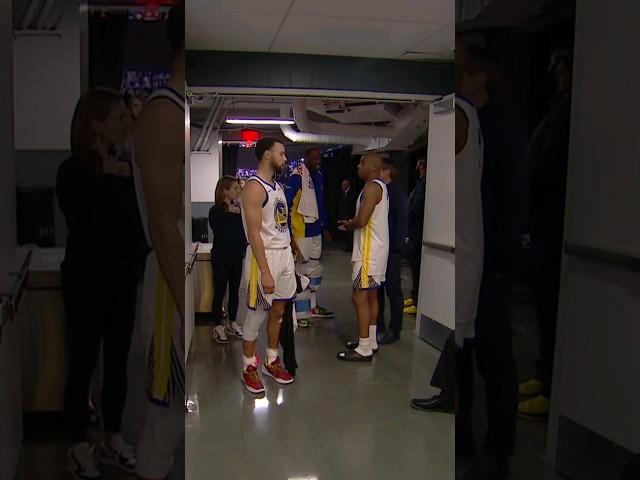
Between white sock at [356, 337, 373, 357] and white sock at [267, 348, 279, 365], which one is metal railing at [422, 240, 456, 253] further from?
white sock at [267, 348, 279, 365]

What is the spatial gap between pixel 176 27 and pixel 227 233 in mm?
3209

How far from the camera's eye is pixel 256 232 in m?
3.14

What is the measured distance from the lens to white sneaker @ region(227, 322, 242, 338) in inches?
177

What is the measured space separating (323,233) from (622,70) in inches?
158

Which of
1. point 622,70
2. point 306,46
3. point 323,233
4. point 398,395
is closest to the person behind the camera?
point 622,70

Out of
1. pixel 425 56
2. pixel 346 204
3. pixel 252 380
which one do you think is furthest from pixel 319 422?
pixel 346 204

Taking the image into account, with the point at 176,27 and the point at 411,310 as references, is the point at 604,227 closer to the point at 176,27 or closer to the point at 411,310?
the point at 176,27

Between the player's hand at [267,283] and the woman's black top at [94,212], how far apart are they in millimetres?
2100

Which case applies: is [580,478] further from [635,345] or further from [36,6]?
[36,6]

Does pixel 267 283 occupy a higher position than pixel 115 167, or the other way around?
pixel 115 167

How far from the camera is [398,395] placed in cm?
335

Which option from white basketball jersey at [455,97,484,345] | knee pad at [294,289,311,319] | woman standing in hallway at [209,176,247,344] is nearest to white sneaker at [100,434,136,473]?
white basketball jersey at [455,97,484,345]

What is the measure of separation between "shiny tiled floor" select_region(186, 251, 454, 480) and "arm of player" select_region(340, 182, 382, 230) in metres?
1.06

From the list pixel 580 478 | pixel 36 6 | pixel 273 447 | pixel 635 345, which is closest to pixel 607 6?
pixel 635 345
